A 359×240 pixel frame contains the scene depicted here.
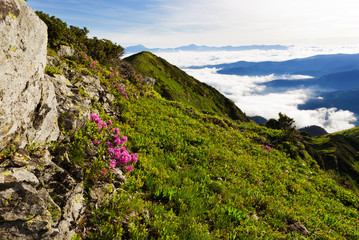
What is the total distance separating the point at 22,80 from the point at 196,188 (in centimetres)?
692

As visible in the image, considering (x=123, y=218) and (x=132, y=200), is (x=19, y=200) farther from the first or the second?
(x=132, y=200)

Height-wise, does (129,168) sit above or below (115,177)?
above

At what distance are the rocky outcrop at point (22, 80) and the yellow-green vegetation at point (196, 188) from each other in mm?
1448

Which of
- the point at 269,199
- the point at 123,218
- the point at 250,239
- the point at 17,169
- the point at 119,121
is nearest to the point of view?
the point at 17,169

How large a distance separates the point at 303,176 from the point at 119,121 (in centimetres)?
1385

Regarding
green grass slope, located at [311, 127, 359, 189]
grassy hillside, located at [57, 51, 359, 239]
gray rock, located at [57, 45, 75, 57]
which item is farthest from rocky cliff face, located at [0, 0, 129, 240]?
green grass slope, located at [311, 127, 359, 189]

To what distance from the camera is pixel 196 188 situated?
812 centimetres

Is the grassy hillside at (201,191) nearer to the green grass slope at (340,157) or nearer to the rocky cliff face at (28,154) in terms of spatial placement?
the rocky cliff face at (28,154)

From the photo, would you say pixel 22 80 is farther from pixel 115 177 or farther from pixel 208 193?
pixel 208 193

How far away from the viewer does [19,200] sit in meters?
3.91

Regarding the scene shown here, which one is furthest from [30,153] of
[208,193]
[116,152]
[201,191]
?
[208,193]

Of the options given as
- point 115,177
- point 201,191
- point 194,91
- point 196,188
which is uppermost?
point 194,91

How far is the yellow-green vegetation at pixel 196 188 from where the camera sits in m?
5.59

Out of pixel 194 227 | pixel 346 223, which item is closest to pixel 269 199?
pixel 346 223
